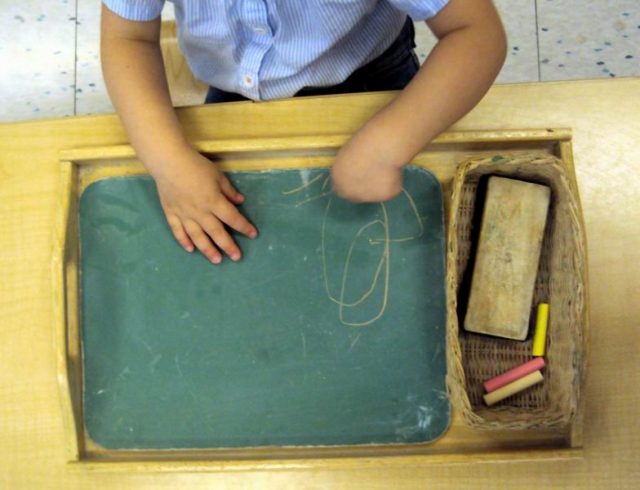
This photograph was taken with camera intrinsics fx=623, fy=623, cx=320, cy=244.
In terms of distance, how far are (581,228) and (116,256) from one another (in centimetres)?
51

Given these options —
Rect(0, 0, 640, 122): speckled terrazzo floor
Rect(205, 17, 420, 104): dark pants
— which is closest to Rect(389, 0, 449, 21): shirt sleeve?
Rect(205, 17, 420, 104): dark pants

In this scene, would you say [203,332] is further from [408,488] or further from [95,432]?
[408,488]

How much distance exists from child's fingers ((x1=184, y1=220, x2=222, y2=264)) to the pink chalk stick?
342mm

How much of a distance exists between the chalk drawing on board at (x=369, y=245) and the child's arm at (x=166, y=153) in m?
0.08

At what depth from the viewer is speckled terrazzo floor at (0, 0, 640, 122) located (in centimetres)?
135

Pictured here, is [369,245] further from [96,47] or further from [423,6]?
[96,47]

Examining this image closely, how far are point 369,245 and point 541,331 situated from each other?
0.70ft

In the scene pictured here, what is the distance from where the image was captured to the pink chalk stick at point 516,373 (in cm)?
69

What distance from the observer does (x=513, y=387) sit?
0.68 meters

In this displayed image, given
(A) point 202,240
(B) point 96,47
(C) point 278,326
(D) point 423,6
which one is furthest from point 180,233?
(B) point 96,47

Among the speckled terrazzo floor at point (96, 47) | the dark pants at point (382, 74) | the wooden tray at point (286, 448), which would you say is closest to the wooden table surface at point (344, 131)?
the wooden tray at point (286, 448)

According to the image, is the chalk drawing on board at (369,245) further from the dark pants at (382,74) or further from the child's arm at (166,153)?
the dark pants at (382,74)

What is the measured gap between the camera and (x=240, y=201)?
0.73 metres

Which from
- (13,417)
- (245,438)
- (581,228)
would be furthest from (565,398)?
(13,417)
